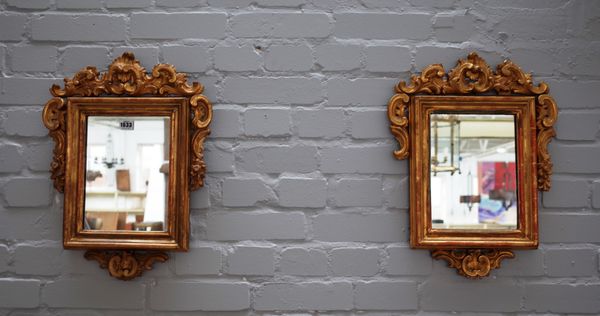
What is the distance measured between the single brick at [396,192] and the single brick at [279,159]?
24 cm

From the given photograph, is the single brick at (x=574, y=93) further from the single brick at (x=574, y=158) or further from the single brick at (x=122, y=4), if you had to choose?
the single brick at (x=122, y=4)

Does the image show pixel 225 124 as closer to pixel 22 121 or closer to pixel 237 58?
pixel 237 58

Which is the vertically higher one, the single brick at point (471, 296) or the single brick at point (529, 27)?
the single brick at point (529, 27)

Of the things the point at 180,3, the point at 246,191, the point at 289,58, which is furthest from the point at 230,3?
the point at 246,191

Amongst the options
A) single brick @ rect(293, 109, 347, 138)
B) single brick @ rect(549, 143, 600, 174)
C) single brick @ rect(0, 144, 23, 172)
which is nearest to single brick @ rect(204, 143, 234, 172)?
single brick @ rect(293, 109, 347, 138)

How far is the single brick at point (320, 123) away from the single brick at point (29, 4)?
875 mm

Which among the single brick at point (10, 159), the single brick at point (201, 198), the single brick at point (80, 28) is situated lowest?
the single brick at point (201, 198)

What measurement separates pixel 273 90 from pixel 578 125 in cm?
97

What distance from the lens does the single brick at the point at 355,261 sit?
154 centimetres

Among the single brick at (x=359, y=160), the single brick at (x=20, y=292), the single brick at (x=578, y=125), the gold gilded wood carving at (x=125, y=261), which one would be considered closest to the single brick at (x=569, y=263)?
the single brick at (x=578, y=125)

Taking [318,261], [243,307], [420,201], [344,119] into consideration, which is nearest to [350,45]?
[344,119]

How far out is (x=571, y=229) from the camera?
154cm

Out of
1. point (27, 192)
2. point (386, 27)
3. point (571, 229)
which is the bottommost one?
point (571, 229)

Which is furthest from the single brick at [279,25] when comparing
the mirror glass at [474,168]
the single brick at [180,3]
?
the mirror glass at [474,168]
